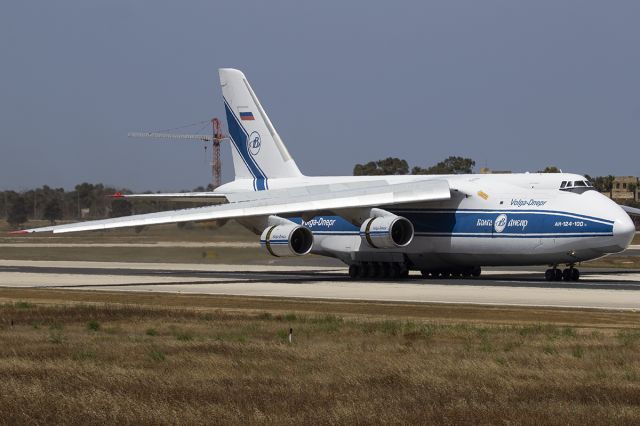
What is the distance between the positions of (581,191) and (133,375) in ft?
76.7

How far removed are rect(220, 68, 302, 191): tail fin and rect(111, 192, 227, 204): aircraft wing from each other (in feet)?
5.00

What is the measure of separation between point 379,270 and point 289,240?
13.0 feet

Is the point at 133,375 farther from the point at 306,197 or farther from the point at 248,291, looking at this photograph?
the point at 306,197

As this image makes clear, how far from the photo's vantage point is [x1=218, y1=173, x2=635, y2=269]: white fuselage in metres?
33.5

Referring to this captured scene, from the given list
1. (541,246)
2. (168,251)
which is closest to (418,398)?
(541,246)

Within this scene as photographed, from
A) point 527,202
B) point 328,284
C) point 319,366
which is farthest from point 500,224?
point 319,366

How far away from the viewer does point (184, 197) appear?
137 feet

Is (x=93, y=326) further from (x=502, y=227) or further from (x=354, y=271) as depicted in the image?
(x=354, y=271)

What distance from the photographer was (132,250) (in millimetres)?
53594

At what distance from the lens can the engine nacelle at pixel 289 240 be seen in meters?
36.1

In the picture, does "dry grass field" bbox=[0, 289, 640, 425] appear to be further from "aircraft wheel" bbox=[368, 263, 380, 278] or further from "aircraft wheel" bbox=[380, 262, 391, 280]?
"aircraft wheel" bbox=[368, 263, 380, 278]

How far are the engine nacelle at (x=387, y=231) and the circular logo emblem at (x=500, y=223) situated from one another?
107 inches

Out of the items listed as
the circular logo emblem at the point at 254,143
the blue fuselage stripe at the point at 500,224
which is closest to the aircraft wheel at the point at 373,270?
the blue fuselage stripe at the point at 500,224

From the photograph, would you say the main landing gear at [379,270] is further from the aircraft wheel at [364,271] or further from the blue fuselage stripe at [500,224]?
the blue fuselage stripe at [500,224]
